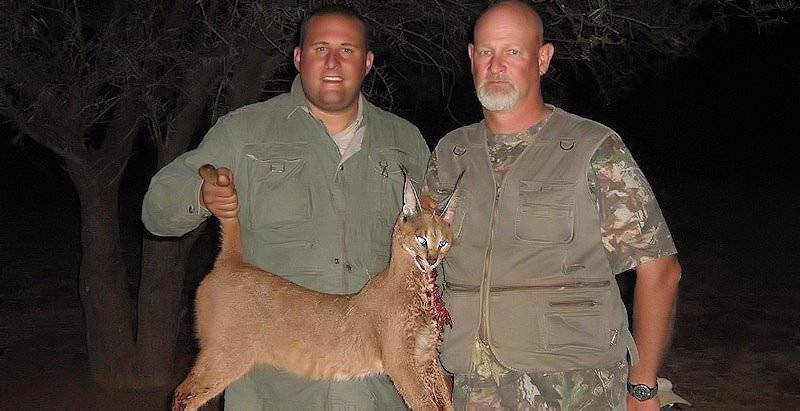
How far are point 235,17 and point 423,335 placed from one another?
538 centimetres

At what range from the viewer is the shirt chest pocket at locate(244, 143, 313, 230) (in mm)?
4664

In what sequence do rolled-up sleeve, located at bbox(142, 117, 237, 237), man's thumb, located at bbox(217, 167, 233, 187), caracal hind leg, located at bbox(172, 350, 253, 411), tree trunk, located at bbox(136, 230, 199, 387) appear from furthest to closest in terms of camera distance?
1. tree trunk, located at bbox(136, 230, 199, 387)
2. caracal hind leg, located at bbox(172, 350, 253, 411)
3. rolled-up sleeve, located at bbox(142, 117, 237, 237)
4. man's thumb, located at bbox(217, 167, 233, 187)

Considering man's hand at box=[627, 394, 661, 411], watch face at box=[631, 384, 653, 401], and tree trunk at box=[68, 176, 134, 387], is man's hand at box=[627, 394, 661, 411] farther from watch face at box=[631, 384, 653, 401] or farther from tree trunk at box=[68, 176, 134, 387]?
tree trunk at box=[68, 176, 134, 387]

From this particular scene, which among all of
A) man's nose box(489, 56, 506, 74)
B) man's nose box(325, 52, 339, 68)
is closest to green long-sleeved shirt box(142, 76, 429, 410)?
man's nose box(325, 52, 339, 68)

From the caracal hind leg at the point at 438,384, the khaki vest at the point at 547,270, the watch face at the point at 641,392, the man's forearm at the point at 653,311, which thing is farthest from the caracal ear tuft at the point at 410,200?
the watch face at the point at 641,392

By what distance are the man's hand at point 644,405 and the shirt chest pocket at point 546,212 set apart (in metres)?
0.83

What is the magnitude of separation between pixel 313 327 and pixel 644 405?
1.64 metres

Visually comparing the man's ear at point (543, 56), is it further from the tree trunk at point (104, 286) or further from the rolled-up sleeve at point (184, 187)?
the tree trunk at point (104, 286)

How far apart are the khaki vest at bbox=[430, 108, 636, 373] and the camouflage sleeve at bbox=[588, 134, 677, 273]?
6cm

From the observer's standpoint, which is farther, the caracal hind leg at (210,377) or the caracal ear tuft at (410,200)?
the caracal hind leg at (210,377)

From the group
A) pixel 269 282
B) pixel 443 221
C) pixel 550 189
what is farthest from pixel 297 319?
pixel 550 189

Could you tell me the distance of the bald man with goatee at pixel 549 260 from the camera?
4.11 meters

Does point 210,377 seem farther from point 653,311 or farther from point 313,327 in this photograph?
point 653,311

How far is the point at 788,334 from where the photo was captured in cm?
1384
